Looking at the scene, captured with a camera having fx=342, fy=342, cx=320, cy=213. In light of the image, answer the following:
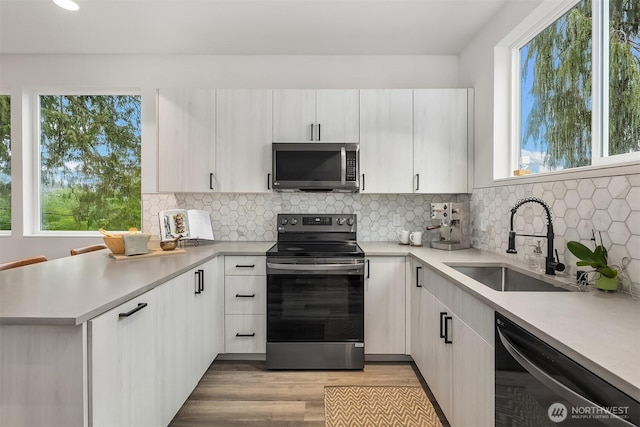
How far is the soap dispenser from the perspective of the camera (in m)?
1.80

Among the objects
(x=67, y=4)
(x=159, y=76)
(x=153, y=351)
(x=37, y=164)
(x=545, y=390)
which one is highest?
(x=67, y=4)

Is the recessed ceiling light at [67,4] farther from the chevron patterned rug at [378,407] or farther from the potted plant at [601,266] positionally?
the potted plant at [601,266]

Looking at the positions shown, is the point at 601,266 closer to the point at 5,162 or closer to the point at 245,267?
the point at 245,267

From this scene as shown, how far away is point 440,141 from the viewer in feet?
9.35

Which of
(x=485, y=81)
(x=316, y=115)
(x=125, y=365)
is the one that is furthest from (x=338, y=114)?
(x=125, y=365)

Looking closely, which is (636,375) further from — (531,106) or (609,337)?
(531,106)

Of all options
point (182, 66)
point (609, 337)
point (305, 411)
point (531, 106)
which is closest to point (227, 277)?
point (305, 411)

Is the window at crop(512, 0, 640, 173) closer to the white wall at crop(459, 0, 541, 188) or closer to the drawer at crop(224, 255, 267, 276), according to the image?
the white wall at crop(459, 0, 541, 188)

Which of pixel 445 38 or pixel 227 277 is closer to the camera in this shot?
pixel 227 277

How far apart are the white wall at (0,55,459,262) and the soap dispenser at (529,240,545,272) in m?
1.90

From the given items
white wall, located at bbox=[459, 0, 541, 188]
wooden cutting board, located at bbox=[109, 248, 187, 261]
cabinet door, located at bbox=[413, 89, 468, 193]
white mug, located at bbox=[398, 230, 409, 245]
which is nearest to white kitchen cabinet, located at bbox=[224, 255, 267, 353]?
wooden cutting board, located at bbox=[109, 248, 187, 261]

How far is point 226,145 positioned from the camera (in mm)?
2867

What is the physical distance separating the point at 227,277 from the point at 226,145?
3.58ft

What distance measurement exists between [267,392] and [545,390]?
5.73ft
